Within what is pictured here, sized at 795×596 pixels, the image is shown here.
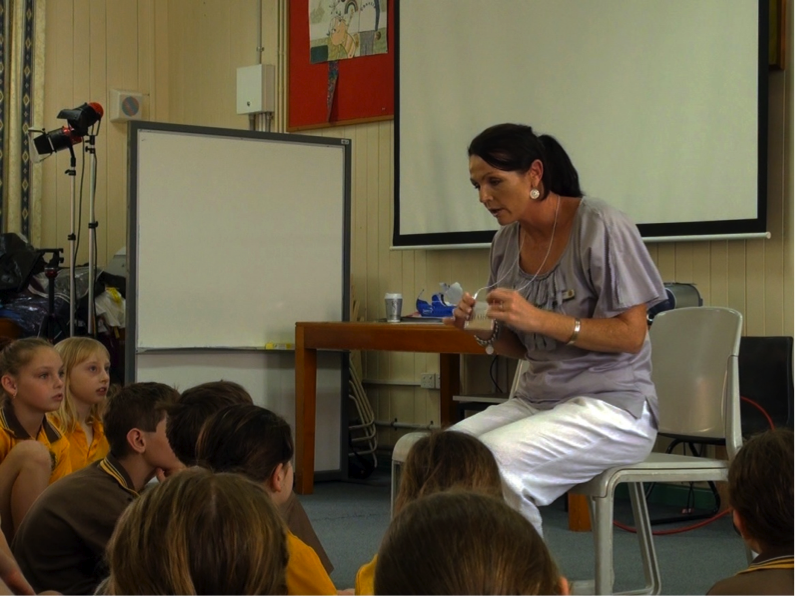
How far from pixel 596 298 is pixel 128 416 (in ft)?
3.44

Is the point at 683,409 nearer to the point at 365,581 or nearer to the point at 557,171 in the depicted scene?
the point at 557,171

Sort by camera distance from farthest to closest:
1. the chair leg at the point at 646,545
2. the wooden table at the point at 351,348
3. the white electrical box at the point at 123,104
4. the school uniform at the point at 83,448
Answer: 1. the white electrical box at the point at 123,104
2. the wooden table at the point at 351,348
3. the school uniform at the point at 83,448
4. the chair leg at the point at 646,545

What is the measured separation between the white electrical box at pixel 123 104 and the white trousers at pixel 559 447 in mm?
4896

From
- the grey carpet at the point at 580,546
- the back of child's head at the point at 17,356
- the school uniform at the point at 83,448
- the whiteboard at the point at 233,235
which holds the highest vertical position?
the whiteboard at the point at 233,235

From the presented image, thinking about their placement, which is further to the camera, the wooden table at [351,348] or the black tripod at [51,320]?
the black tripod at [51,320]

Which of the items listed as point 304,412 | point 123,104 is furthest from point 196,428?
point 123,104

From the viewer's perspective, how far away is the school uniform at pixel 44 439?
8.70 feet

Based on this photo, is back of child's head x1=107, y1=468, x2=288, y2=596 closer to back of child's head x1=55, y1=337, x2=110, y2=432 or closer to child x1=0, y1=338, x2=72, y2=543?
child x1=0, y1=338, x2=72, y2=543

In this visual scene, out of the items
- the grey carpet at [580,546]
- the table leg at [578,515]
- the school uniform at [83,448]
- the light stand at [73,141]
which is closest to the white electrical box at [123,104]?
the light stand at [73,141]

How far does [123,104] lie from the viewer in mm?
6465

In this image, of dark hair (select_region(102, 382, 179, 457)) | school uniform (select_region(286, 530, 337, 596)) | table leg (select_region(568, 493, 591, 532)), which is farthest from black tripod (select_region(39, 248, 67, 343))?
school uniform (select_region(286, 530, 337, 596))

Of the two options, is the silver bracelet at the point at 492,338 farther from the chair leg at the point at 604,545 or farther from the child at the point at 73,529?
the child at the point at 73,529

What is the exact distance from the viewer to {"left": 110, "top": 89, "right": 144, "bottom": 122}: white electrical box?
21.2 ft

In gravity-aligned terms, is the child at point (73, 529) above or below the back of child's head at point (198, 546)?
below
